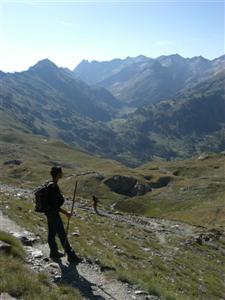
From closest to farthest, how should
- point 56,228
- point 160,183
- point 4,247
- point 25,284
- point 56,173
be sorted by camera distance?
point 25,284 → point 4,247 → point 56,173 → point 56,228 → point 160,183

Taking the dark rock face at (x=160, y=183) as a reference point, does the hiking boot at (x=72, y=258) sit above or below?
below

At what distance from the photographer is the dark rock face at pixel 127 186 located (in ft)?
484

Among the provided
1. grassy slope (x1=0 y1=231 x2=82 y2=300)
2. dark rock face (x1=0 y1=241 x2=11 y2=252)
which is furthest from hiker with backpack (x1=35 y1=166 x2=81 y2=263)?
grassy slope (x1=0 y1=231 x2=82 y2=300)

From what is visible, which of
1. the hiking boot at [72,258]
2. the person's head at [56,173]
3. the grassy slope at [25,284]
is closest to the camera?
the grassy slope at [25,284]

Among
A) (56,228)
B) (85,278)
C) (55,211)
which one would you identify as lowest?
(85,278)

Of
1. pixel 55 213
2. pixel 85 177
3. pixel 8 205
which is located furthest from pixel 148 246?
pixel 85 177

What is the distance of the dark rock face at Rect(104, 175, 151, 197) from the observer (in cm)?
14750

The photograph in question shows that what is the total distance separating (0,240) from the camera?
19312 millimetres

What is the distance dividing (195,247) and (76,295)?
103 ft

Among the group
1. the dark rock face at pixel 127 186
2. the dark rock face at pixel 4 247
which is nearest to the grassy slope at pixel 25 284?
the dark rock face at pixel 4 247

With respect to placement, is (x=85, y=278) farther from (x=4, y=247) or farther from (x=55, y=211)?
(x=4, y=247)

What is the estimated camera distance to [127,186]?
150375 millimetres

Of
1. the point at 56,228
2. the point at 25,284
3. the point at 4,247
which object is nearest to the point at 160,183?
the point at 56,228

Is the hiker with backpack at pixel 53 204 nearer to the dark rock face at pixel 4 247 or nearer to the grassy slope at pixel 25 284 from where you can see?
the dark rock face at pixel 4 247
